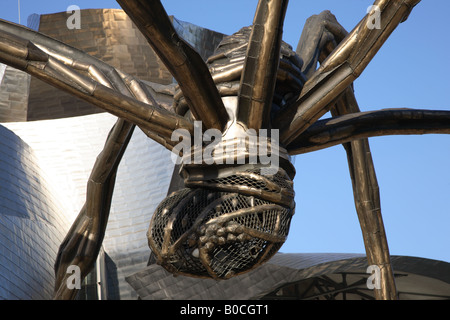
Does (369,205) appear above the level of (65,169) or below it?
below

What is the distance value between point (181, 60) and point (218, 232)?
3.86 feet

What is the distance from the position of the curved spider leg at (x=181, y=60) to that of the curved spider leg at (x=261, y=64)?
0.62 feet

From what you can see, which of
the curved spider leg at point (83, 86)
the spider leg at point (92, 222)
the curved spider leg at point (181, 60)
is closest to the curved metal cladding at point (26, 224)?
the spider leg at point (92, 222)

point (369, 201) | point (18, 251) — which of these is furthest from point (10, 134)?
point (369, 201)

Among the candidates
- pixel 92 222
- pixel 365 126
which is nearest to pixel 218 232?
pixel 365 126

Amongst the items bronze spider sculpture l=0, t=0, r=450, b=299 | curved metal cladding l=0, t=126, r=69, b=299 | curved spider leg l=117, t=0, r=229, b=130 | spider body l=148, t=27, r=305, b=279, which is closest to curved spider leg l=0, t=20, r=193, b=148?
bronze spider sculpture l=0, t=0, r=450, b=299

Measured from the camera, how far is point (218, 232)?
5.19 m

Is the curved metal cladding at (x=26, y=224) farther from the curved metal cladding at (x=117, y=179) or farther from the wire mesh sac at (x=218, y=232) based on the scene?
the wire mesh sac at (x=218, y=232)

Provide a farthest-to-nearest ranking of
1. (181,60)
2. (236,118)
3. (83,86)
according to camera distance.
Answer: (236,118) → (83,86) → (181,60)

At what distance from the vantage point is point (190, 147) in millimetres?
5602

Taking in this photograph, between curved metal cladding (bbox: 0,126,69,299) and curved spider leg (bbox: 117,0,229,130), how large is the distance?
7318 mm

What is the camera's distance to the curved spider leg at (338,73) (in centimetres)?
545

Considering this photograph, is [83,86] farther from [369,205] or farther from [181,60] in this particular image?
[369,205]

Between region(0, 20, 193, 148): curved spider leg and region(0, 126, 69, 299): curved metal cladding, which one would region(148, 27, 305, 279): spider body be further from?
region(0, 126, 69, 299): curved metal cladding
